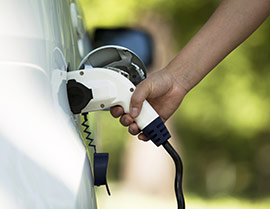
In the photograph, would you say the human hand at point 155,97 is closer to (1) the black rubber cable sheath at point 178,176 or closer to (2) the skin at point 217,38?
(2) the skin at point 217,38

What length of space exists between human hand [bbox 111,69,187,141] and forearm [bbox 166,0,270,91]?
0.05 m

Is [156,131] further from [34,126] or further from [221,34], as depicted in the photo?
[34,126]

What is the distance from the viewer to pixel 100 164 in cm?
194

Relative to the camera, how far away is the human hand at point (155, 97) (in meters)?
2.15

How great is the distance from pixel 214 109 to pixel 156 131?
16.7 meters

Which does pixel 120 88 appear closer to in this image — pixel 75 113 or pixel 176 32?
pixel 75 113

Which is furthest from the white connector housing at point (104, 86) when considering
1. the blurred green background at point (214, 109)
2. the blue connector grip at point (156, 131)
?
the blurred green background at point (214, 109)

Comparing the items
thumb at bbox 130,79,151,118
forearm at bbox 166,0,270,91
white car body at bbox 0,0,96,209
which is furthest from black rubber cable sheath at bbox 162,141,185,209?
white car body at bbox 0,0,96,209

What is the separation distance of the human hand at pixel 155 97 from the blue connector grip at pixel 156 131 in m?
0.05

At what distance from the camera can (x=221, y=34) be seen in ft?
8.18

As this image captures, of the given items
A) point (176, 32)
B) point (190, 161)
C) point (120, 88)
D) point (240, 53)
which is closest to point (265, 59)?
point (240, 53)

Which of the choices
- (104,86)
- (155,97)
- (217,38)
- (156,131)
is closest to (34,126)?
(104,86)

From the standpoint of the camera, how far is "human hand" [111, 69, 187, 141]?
2146 millimetres

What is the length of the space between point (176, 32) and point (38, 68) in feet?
49.9
